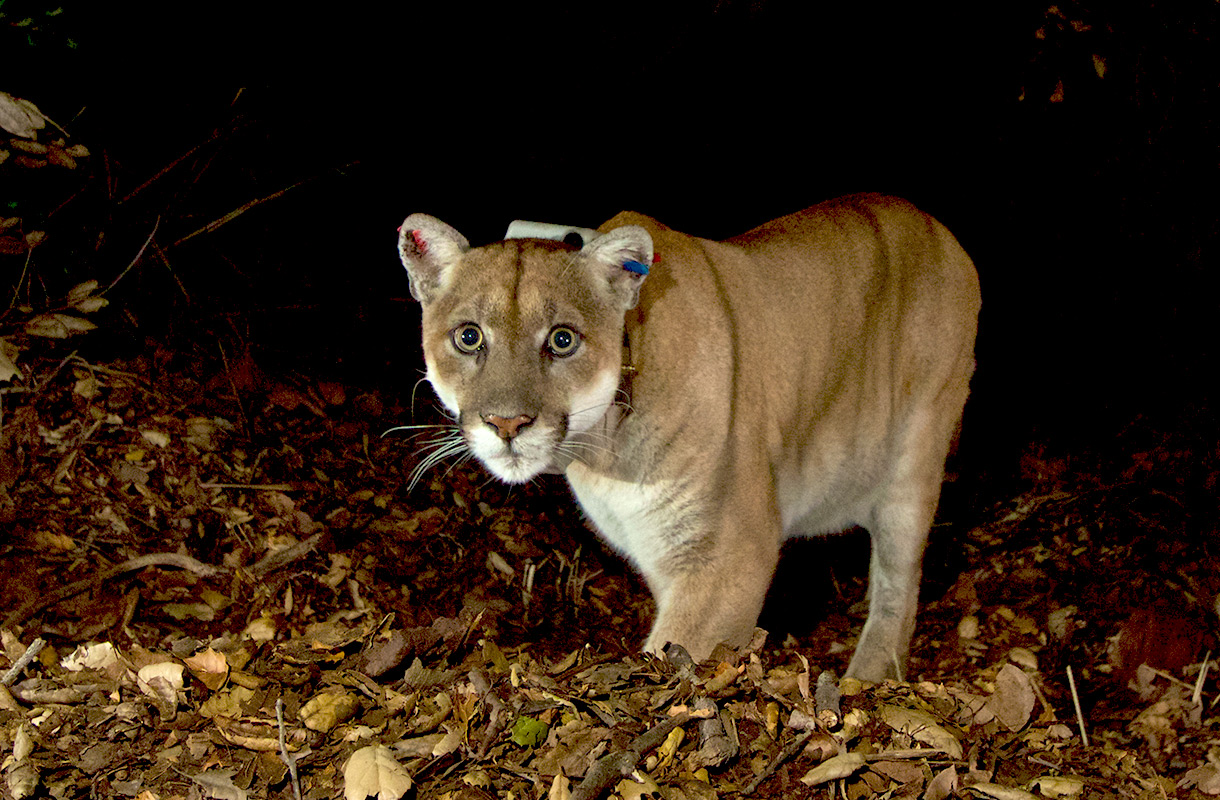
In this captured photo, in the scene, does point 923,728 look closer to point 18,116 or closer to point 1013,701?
point 1013,701

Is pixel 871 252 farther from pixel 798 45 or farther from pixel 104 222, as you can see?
pixel 104 222

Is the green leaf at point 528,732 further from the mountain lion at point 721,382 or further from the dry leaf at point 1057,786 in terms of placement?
the dry leaf at point 1057,786

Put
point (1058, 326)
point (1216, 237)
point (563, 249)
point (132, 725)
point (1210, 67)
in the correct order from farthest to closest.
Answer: point (1058, 326) → point (1216, 237) → point (1210, 67) → point (563, 249) → point (132, 725)

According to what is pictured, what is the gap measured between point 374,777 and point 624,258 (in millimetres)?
1591

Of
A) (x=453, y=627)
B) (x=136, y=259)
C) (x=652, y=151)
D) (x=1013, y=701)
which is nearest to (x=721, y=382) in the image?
(x=453, y=627)

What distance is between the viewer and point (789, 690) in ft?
8.52

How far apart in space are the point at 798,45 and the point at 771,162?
2.00 feet

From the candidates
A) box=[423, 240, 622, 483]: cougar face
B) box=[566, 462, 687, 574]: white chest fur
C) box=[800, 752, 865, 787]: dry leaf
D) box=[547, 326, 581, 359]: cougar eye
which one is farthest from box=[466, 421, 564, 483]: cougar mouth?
box=[800, 752, 865, 787]: dry leaf

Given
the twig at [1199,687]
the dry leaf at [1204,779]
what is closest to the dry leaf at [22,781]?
the dry leaf at [1204,779]

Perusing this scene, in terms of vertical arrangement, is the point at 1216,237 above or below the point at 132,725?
above

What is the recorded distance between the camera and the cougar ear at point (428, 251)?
10.0ft

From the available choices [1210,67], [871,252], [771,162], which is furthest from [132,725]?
[1210,67]

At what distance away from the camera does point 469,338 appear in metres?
2.96

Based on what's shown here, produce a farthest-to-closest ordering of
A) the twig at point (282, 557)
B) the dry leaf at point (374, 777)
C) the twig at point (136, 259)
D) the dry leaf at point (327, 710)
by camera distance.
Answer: the twig at point (136, 259) → the twig at point (282, 557) → the dry leaf at point (327, 710) → the dry leaf at point (374, 777)
